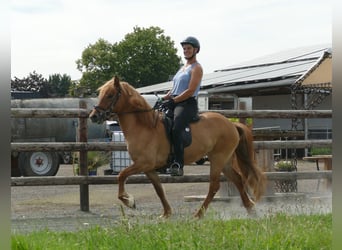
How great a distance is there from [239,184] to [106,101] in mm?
2532

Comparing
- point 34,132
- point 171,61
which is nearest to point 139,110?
point 34,132

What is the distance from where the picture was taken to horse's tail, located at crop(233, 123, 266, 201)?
995 cm

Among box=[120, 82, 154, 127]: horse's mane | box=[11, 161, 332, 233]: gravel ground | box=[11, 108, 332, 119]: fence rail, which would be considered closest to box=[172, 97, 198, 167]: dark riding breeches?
box=[120, 82, 154, 127]: horse's mane

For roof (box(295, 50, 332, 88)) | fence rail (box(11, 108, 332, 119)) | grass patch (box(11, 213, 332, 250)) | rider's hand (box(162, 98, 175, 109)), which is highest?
roof (box(295, 50, 332, 88))

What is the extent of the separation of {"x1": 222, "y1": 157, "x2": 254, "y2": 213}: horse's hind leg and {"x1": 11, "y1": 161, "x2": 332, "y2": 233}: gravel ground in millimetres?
230

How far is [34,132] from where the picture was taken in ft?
71.5

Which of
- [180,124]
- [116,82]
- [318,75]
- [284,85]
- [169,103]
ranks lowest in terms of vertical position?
[180,124]

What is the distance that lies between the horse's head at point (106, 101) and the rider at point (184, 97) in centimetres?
75

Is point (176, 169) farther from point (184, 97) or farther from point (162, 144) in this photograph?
point (184, 97)

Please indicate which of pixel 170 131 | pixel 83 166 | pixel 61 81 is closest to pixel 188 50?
pixel 170 131

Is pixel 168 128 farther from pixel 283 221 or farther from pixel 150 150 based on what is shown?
pixel 283 221

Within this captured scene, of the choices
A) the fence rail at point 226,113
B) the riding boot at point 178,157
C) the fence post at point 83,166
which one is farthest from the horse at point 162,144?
the fence post at point 83,166

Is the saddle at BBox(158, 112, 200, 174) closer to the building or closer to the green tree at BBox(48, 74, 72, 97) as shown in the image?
the building

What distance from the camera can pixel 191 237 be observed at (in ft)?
18.5
